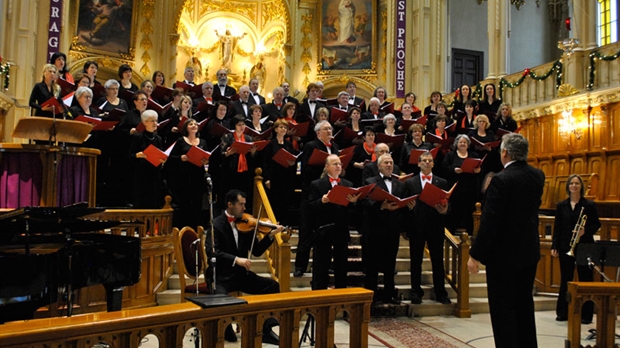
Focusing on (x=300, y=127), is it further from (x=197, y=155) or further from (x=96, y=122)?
(x=96, y=122)

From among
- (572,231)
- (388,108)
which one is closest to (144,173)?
(388,108)

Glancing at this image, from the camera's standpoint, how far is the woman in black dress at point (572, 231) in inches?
218

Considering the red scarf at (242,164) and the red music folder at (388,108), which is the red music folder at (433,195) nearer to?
the red scarf at (242,164)

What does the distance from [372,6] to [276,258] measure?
12726mm

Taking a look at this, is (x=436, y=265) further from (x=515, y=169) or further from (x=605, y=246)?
(x=515, y=169)

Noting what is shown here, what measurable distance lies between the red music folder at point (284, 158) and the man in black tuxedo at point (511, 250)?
328 centimetres

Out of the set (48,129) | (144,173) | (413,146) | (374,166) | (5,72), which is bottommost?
(144,173)

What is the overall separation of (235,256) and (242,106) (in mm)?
3415

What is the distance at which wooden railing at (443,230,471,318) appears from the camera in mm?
5719

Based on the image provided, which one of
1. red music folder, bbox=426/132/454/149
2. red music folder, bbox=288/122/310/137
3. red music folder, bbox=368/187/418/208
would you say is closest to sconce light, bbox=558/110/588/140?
red music folder, bbox=426/132/454/149

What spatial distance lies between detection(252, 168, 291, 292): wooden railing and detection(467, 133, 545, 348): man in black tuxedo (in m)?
1.82

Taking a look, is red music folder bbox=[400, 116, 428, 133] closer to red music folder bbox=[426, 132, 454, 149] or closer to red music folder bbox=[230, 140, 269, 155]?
red music folder bbox=[426, 132, 454, 149]

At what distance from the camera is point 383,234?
18.0 ft

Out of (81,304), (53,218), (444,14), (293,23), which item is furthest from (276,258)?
(293,23)
